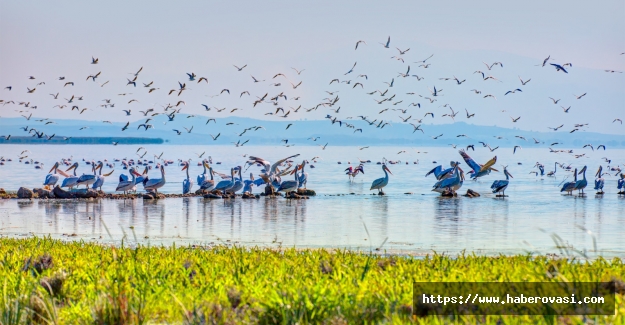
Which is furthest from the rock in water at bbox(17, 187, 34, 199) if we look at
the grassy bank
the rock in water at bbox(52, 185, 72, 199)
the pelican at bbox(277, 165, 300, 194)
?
the grassy bank

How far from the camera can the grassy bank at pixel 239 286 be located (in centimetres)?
613

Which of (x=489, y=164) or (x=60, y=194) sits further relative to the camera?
(x=489, y=164)

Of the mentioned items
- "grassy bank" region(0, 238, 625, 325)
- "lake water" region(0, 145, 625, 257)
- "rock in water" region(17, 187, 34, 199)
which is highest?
"grassy bank" region(0, 238, 625, 325)

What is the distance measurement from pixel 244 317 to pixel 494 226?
16.1 m

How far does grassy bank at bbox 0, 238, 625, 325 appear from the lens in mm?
6129

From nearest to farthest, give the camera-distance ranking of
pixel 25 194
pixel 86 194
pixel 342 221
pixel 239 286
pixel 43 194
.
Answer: pixel 239 286, pixel 342 221, pixel 25 194, pixel 43 194, pixel 86 194

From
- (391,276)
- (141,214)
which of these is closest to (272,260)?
(391,276)

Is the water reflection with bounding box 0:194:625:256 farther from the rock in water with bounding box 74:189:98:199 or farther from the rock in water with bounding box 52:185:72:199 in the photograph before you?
the rock in water with bounding box 74:189:98:199

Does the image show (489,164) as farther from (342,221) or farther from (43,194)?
(43,194)

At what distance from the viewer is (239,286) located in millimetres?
7492

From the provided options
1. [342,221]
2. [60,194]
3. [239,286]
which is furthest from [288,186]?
[239,286]

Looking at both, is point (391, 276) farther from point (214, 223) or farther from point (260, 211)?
point (260, 211)

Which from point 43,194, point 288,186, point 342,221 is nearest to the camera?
point 342,221

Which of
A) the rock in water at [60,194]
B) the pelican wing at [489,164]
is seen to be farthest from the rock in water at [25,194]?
the pelican wing at [489,164]
